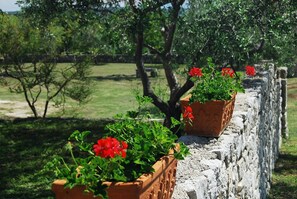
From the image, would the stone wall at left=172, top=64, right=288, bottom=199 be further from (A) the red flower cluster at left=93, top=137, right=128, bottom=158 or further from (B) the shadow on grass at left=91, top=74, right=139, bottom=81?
(B) the shadow on grass at left=91, top=74, right=139, bottom=81

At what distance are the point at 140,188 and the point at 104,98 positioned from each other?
21497 millimetres

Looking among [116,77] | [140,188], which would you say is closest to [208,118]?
[140,188]

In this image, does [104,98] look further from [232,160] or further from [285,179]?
[232,160]

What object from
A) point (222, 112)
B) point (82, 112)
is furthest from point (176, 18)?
point (82, 112)

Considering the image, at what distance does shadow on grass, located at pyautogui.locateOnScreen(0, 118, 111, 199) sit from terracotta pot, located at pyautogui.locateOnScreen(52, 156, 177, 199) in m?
3.20

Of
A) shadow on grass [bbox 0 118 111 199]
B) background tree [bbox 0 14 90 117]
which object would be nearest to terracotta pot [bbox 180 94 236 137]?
shadow on grass [bbox 0 118 111 199]

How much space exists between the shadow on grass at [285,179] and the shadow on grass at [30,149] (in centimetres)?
426

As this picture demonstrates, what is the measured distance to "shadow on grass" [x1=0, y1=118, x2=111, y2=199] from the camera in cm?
774

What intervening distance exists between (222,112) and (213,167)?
99 cm

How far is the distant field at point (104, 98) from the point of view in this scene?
62.0ft

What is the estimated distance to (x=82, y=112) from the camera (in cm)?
1959

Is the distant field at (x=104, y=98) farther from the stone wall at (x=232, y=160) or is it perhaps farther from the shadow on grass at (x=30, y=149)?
the stone wall at (x=232, y=160)

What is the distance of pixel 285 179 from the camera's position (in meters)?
10.3

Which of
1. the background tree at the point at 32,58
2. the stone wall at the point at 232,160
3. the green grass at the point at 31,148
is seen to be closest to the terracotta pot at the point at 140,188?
the stone wall at the point at 232,160
